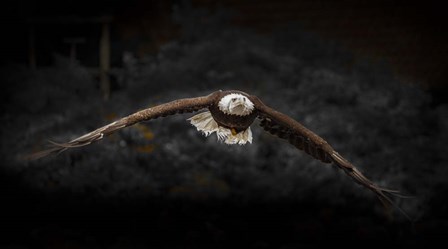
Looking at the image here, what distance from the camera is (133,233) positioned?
13.3ft

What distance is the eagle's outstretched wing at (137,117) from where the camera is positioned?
2.51m

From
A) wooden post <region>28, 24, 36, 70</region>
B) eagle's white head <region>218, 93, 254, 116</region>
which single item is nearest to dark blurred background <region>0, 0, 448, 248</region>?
wooden post <region>28, 24, 36, 70</region>

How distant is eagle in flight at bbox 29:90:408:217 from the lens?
105 inches

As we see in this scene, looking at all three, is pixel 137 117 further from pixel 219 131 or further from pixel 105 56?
pixel 105 56

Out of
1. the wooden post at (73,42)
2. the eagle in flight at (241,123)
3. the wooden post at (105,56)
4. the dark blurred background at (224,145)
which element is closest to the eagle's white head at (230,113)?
the eagle in flight at (241,123)

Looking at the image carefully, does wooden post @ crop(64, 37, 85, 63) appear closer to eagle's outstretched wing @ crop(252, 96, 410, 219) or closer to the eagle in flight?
the eagle in flight

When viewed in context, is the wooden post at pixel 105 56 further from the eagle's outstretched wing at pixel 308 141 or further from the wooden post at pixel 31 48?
the eagle's outstretched wing at pixel 308 141

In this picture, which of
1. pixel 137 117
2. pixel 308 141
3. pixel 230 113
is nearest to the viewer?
pixel 137 117

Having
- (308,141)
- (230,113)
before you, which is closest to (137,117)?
(230,113)

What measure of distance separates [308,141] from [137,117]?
2.57ft

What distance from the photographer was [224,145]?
13.6ft

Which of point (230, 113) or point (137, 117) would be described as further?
point (230, 113)

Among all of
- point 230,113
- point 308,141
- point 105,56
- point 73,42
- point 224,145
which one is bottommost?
point 308,141

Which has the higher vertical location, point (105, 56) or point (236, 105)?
point (105, 56)
